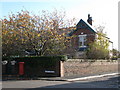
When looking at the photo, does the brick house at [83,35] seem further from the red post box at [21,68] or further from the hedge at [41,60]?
the red post box at [21,68]

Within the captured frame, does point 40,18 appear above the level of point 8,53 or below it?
above

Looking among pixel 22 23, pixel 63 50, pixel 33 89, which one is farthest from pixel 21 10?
pixel 33 89

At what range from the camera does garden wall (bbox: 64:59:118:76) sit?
68.2ft

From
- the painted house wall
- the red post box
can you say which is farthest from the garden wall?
the painted house wall

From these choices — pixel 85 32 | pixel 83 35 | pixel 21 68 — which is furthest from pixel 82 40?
pixel 21 68

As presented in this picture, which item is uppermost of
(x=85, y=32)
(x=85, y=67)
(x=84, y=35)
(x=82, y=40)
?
(x=85, y=32)

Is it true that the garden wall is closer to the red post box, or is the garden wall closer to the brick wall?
the brick wall

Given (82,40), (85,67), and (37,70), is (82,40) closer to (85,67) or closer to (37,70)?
(85,67)

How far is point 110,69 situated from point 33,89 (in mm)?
22289

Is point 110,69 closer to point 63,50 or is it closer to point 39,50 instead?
point 63,50

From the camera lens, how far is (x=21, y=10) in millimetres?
21750

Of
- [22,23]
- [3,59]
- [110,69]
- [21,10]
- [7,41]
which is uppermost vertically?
[21,10]

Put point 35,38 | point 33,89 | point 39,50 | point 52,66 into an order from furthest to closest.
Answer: point 39,50 < point 35,38 < point 52,66 < point 33,89

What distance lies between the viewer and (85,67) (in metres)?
23.8
